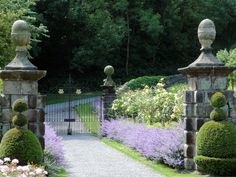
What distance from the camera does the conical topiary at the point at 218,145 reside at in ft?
31.2

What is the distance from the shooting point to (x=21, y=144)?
28.3 feet

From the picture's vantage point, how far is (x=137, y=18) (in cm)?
4212

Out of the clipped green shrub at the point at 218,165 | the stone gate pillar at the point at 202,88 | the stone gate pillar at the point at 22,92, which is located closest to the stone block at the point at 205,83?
the stone gate pillar at the point at 202,88

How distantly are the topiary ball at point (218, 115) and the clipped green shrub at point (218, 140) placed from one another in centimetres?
8

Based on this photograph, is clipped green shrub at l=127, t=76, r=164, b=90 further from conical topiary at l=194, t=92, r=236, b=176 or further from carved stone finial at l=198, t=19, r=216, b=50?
conical topiary at l=194, t=92, r=236, b=176

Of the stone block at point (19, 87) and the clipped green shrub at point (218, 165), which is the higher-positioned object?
the stone block at point (19, 87)

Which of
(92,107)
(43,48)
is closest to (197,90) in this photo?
(92,107)

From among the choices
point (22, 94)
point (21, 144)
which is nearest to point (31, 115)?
point (22, 94)

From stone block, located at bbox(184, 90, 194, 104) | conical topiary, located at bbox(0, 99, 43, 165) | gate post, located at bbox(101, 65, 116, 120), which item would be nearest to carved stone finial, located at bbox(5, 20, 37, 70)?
conical topiary, located at bbox(0, 99, 43, 165)

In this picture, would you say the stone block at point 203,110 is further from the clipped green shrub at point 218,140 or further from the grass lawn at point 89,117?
the grass lawn at point 89,117

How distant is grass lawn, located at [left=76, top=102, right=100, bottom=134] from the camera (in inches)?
827

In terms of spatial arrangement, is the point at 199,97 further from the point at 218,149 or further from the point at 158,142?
the point at 158,142

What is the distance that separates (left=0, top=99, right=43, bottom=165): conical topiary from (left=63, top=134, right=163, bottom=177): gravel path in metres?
1.61

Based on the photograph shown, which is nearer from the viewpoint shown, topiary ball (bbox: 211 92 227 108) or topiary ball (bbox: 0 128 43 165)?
topiary ball (bbox: 0 128 43 165)
